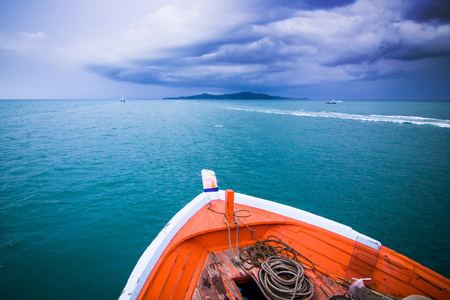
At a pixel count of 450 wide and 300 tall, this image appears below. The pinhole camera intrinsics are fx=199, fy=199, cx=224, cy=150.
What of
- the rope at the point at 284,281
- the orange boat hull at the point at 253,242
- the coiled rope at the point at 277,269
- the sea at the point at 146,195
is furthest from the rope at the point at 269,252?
the sea at the point at 146,195

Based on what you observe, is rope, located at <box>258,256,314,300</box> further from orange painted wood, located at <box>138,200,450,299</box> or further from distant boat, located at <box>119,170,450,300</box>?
orange painted wood, located at <box>138,200,450,299</box>

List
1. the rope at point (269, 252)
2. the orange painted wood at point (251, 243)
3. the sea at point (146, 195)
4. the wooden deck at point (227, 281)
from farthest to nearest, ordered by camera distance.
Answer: the sea at point (146, 195) < the rope at point (269, 252) < the wooden deck at point (227, 281) < the orange painted wood at point (251, 243)

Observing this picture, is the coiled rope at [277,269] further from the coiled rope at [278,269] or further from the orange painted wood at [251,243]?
the orange painted wood at [251,243]

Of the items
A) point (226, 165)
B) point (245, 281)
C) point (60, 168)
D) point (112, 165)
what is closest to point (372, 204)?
point (226, 165)

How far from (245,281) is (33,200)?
38.2ft

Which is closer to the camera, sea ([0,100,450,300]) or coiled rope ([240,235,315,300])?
coiled rope ([240,235,315,300])

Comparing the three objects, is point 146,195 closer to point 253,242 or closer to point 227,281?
point 253,242

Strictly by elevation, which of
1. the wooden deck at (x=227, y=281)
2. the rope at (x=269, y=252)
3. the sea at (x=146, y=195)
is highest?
the rope at (x=269, y=252)

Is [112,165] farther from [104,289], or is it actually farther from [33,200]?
[104,289]

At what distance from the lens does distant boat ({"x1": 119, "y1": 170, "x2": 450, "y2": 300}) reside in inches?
130

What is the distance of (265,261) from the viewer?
3.82 metres

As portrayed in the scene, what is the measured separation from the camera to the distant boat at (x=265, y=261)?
3.31 m

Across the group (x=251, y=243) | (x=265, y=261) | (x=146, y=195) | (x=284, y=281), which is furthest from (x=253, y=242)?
(x=146, y=195)

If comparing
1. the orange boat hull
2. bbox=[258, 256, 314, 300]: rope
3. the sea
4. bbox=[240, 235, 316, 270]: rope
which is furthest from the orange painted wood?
the sea
